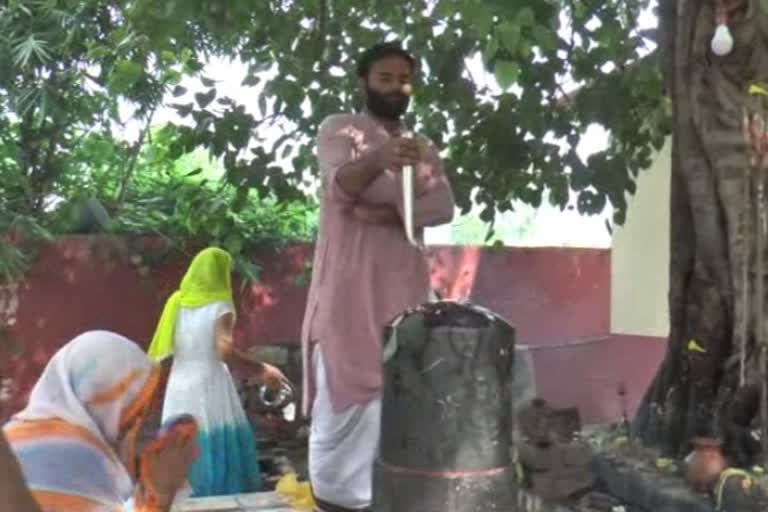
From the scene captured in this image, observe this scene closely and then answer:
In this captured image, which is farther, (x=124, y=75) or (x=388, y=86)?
(x=124, y=75)

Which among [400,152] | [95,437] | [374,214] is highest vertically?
[400,152]

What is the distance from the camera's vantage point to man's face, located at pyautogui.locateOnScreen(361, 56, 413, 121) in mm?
3771

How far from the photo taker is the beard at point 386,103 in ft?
12.5

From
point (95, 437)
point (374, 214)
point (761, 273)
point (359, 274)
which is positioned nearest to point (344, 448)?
point (359, 274)

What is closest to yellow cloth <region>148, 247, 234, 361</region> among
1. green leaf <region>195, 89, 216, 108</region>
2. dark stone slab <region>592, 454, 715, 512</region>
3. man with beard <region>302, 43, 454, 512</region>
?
green leaf <region>195, 89, 216, 108</region>

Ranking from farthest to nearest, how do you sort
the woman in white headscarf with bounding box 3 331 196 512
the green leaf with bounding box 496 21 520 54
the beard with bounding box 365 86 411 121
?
the beard with bounding box 365 86 411 121
the green leaf with bounding box 496 21 520 54
the woman in white headscarf with bounding box 3 331 196 512

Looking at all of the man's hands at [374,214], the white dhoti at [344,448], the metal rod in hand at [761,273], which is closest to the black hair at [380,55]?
the man's hands at [374,214]

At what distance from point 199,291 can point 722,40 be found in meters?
2.58

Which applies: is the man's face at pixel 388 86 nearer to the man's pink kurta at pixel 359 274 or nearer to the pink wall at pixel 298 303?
the man's pink kurta at pixel 359 274

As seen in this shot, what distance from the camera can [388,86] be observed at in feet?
12.5

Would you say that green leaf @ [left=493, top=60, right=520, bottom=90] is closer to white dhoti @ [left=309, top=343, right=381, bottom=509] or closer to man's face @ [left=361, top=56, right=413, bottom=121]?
man's face @ [left=361, top=56, right=413, bottom=121]

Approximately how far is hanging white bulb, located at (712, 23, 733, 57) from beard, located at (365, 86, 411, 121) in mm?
1448

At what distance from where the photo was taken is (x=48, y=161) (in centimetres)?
784

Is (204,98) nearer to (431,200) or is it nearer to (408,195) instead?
(431,200)
